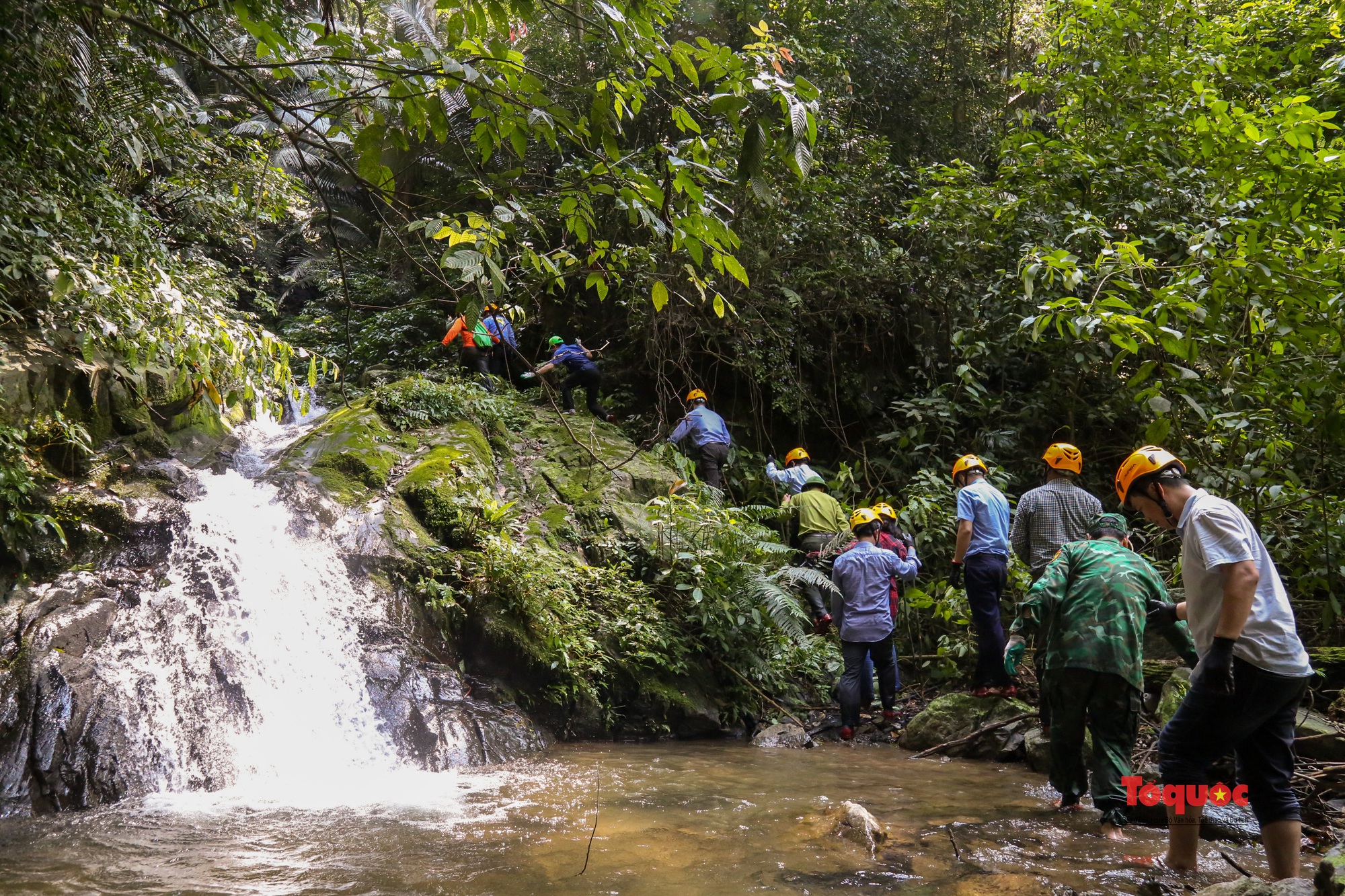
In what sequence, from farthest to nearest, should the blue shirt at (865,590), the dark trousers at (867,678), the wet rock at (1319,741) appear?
the dark trousers at (867,678) < the blue shirt at (865,590) < the wet rock at (1319,741)

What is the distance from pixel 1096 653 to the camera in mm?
4520

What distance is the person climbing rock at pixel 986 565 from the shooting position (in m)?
7.06

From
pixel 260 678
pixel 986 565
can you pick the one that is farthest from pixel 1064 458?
pixel 260 678

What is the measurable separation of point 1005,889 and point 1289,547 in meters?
4.94

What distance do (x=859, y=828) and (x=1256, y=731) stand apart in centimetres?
189

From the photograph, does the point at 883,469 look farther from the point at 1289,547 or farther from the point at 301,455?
the point at 301,455

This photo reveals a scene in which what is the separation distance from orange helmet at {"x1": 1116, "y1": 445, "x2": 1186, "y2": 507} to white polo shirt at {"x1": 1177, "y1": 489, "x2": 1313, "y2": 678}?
24 cm

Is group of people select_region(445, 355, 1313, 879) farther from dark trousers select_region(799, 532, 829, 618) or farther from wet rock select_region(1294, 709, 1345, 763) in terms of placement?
dark trousers select_region(799, 532, 829, 618)

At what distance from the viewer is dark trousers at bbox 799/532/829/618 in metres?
9.59

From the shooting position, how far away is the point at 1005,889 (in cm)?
352

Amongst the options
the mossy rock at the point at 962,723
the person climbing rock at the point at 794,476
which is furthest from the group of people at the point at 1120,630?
the person climbing rock at the point at 794,476

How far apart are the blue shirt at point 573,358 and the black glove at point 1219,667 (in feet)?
30.3

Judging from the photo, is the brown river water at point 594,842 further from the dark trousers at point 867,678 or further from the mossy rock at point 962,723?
the dark trousers at point 867,678

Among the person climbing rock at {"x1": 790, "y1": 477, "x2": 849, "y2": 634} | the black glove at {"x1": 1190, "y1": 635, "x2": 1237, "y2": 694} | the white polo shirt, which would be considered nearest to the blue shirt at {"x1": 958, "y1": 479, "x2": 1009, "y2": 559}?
the person climbing rock at {"x1": 790, "y1": 477, "x2": 849, "y2": 634}
